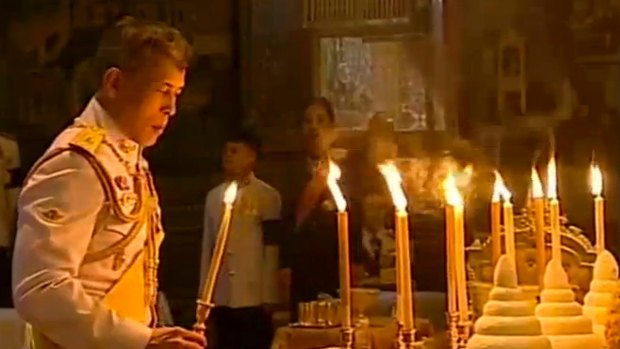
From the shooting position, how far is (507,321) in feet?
5.79

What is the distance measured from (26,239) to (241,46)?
316 centimetres

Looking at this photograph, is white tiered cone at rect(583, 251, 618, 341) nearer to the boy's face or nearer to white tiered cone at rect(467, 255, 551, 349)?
white tiered cone at rect(467, 255, 551, 349)

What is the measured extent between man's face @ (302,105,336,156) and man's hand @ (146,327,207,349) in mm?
2971

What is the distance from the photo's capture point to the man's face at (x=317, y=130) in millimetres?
4906

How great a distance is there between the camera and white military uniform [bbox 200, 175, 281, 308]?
16.2 feet

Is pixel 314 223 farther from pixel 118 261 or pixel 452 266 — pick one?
pixel 452 266

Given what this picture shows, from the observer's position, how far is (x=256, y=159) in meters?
5.02

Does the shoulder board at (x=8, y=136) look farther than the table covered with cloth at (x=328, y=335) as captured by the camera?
Yes

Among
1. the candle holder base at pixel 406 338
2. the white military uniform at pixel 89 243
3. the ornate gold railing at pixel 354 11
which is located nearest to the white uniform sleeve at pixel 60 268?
the white military uniform at pixel 89 243

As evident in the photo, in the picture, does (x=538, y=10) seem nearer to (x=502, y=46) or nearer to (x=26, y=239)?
(x=502, y=46)

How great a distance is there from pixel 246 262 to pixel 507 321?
10.7ft

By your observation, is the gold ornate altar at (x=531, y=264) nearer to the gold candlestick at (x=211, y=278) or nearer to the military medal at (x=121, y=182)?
the military medal at (x=121, y=182)

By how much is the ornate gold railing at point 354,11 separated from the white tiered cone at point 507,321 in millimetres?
3043

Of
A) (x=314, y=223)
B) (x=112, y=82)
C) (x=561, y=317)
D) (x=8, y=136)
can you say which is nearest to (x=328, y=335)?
(x=314, y=223)
